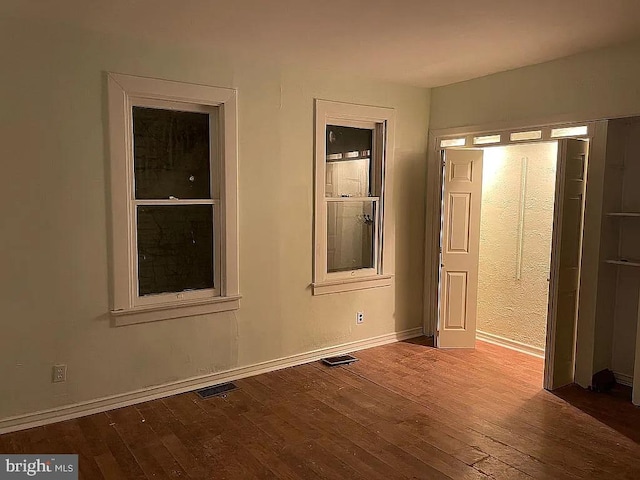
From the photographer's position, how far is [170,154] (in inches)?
152

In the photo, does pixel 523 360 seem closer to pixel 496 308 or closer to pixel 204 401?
pixel 496 308

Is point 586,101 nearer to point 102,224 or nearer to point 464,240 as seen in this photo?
point 464,240

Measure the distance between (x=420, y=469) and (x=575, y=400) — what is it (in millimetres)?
1663

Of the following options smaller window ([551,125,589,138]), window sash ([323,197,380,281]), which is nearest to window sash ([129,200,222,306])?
window sash ([323,197,380,281])

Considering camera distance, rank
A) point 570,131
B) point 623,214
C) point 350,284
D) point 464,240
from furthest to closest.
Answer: point 464,240, point 350,284, point 570,131, point 623,214

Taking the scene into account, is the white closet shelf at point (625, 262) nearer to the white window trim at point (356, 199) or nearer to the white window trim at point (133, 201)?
the white window trim at point (356, 199)

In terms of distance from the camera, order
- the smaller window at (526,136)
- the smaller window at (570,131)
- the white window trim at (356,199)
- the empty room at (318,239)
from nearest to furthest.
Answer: the empty room at (318,239), the smaller window at (570,131), the smaller window at (526,136), the white window trim at (356,199)

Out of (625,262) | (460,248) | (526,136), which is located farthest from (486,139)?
(625,262)

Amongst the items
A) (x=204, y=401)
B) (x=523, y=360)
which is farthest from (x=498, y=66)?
(x=204, y=401)

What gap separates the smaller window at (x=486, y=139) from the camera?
463cm

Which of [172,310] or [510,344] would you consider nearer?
[172,310]

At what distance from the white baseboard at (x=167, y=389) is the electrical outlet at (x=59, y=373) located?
7.6 inches

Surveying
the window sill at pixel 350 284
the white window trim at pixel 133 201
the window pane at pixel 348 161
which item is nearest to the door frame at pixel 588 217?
the window pane at pixel 348 161

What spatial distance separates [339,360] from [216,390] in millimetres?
1189
